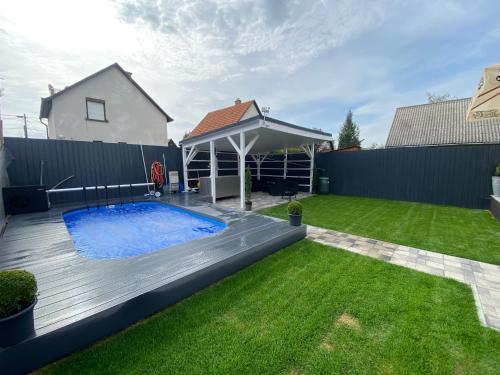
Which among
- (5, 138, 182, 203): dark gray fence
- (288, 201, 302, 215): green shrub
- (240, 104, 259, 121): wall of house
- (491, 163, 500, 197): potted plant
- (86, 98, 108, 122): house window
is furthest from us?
(240, 104, 259, 121): wall of house

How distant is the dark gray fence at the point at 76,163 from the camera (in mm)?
6020

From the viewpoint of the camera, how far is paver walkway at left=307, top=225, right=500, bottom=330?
2143 millimetres

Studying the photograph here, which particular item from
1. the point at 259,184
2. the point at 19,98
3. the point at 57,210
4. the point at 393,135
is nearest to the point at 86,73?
the point at 19,98

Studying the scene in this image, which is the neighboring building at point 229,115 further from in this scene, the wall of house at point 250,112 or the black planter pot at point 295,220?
the black planter pot at point 295,220

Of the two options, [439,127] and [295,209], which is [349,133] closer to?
[439,127]

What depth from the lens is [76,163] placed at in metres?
6.89

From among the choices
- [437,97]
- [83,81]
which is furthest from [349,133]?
[83,81]

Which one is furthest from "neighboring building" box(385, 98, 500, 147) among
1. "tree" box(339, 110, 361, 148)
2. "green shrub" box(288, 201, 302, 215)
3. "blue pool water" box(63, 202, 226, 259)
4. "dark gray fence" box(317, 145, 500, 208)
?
"tree" box(339, 110, 361, 148)

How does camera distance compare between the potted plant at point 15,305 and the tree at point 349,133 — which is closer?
the potted plant at point 15,305

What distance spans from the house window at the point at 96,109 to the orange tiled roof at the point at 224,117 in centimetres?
496

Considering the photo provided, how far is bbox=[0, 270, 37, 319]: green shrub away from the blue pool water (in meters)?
2.15

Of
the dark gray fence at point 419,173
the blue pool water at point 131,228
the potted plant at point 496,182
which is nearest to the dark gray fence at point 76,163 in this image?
the blue pool water at point 131,228

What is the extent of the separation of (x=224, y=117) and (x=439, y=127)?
43.2 feet

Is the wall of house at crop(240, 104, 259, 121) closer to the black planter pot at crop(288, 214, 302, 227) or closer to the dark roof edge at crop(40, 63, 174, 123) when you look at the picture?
the dark roof edge at crop(40, 63, 174, 123)
